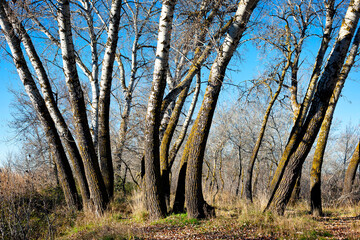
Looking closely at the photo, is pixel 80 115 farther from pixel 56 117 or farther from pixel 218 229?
pixel 218 229

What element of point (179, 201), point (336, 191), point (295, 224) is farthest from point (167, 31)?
point (336, 191)

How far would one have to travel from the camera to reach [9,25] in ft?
19.7

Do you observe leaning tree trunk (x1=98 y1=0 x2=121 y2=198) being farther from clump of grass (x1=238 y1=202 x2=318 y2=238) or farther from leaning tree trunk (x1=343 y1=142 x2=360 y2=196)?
leaning tree trunk (x1=343 y1=142 x2=360 y2=196)

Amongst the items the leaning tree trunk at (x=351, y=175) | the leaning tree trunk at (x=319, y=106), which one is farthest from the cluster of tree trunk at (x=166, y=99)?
the leaning tree trunk at (x=351, y=175)

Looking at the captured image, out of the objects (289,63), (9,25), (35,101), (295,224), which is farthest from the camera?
(289,63)

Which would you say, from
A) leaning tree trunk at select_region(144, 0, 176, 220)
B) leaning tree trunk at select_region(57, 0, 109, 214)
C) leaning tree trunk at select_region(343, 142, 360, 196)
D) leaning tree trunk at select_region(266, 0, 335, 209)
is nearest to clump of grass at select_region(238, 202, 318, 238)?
leaning tree trunk at select_region(266, 0, 335, 209)

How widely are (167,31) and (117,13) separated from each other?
71.8 inches

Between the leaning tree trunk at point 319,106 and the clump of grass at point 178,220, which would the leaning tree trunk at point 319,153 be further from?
the clump of grass at point 178,220

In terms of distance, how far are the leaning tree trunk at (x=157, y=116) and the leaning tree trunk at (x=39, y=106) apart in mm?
2565

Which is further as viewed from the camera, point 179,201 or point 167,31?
point 179,201

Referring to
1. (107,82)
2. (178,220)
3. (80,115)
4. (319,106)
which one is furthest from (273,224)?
(107,82)

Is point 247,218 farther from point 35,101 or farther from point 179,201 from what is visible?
point 35,101

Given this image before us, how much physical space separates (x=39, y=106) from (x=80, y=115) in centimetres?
134

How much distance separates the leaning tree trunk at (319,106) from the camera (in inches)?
212
